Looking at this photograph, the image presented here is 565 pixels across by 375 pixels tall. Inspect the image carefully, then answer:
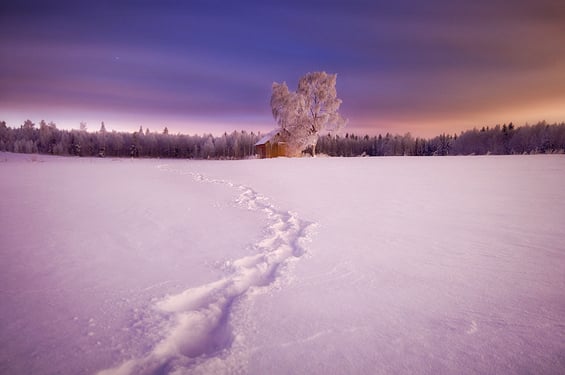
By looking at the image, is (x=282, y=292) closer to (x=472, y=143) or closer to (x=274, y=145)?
(x=274, y=145)

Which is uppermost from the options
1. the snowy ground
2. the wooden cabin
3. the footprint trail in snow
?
the wooden cabin

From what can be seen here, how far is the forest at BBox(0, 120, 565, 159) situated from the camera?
74.9 m

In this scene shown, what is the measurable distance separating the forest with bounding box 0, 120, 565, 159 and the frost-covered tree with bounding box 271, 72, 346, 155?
45757 mm

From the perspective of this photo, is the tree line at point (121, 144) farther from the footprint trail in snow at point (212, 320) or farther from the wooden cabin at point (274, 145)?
the footprint trail in snow at point (212, 320)

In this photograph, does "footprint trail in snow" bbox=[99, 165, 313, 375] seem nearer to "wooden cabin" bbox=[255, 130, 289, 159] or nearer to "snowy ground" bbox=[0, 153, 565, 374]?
"snowy ground" bbox=[0, 153, 565, 374]

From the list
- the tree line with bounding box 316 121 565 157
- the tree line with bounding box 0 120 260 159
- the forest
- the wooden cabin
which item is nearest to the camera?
the wooden cabin

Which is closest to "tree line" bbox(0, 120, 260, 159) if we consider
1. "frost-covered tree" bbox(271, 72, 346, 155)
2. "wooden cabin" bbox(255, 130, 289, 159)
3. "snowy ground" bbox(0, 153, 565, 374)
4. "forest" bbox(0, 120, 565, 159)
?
"forest" bbox(0, 120, 565, 159)

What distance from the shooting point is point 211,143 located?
9550cm

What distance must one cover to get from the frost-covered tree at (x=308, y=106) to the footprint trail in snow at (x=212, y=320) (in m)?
30.5

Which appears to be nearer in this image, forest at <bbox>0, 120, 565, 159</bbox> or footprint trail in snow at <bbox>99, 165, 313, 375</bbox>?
footprint trail in snow at <bbox>99, 165, 313, 375</bbox>

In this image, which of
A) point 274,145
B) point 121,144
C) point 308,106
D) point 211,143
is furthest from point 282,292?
point 121,144

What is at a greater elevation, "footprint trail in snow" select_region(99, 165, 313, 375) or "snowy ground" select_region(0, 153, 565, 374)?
"snowy ground" select_region(0, 153, 565, 374)

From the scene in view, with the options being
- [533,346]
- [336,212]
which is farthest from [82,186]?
[533,346]

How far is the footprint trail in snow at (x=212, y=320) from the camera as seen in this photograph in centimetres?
186
